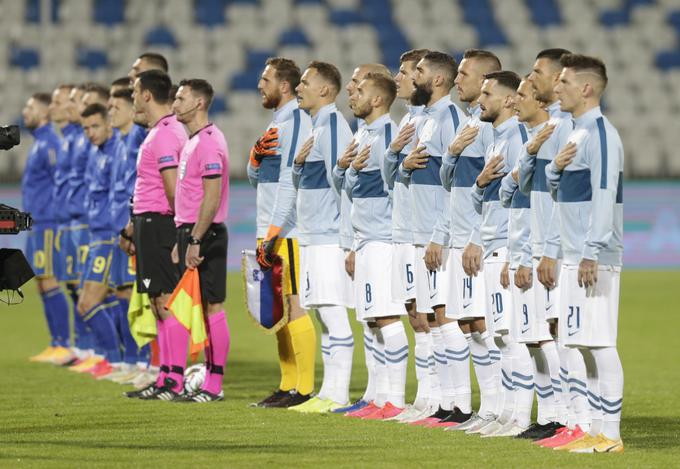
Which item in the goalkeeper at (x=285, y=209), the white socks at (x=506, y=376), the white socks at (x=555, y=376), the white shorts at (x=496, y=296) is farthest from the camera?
the goalkeeper at (x=285, y=209)

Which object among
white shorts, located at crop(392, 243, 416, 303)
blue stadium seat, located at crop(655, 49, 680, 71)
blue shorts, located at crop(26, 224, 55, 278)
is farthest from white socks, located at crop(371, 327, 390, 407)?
blue stadium seat, located at crop(655, 49, 680, 71)

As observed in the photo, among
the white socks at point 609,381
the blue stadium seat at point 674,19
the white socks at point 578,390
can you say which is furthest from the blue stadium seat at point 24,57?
the white socks at point 609,381

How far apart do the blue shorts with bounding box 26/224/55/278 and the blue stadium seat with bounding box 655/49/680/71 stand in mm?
18965

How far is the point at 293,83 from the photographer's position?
10.5m

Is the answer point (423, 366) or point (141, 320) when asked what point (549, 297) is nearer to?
point (423, 366)

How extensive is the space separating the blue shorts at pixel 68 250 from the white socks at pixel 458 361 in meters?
5.68

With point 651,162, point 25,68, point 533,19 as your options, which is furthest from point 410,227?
point 533,19

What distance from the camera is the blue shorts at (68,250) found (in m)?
13.8

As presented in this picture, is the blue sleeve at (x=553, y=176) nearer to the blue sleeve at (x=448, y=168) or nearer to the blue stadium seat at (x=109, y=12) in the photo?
the blue sleeve at (x=448, y=168)

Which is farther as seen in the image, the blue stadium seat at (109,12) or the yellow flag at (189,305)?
the blue stadium seat at (109,12)

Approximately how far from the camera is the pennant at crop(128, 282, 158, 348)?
456 inches

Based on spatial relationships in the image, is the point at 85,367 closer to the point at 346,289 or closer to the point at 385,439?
the point at 346,289

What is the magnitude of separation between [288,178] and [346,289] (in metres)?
0.87

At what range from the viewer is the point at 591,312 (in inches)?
298
